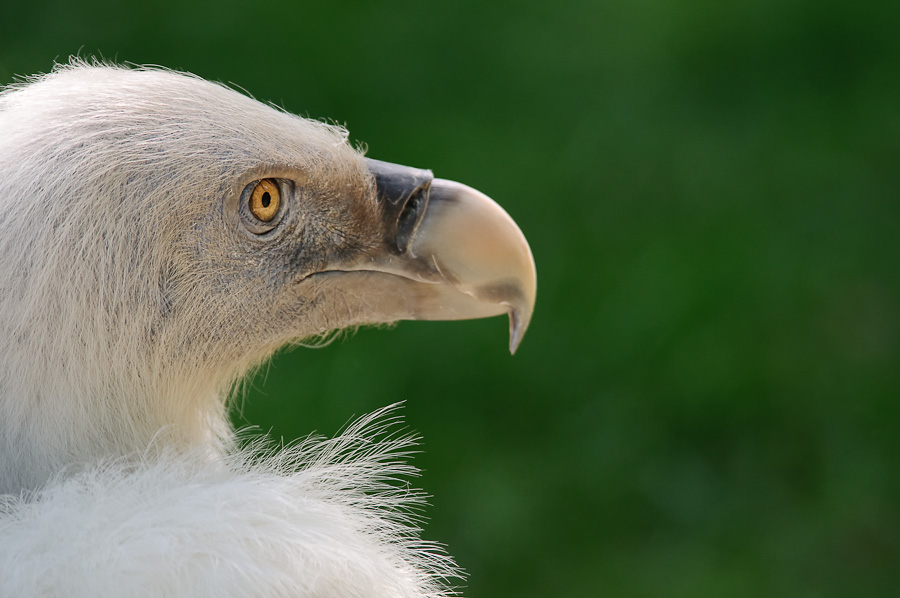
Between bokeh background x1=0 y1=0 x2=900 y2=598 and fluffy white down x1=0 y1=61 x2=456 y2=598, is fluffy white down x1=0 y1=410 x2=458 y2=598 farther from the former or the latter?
bokeh background x1=0 y1=0 x2=900 y2=598

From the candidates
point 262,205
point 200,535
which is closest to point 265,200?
point 262,205

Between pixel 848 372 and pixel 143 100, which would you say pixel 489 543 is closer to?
pixel 848 372

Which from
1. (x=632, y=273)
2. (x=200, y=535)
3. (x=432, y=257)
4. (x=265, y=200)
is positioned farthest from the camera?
(x=632, y=273)

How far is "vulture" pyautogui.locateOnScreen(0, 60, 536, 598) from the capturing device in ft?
5.71

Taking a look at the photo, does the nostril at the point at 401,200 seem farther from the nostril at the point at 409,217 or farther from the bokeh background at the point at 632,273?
the bokeh background at the point at 632,273

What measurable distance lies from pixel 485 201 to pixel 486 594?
78.6 inches

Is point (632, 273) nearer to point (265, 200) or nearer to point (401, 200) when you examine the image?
point (401, 200)

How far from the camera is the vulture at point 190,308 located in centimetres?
174

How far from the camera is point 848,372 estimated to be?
4453mm

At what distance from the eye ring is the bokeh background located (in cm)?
177

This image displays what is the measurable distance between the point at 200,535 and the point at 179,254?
1.78 feet

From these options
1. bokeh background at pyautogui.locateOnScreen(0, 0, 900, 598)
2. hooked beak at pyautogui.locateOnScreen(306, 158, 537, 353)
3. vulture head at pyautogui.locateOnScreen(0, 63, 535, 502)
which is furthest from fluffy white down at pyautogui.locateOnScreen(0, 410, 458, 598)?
bokeh background at pyautogui.locateOnScreen(0, 0, 900, 598)

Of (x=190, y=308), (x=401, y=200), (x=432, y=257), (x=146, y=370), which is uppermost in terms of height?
(x=401, y=200)

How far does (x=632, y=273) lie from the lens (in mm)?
4742
